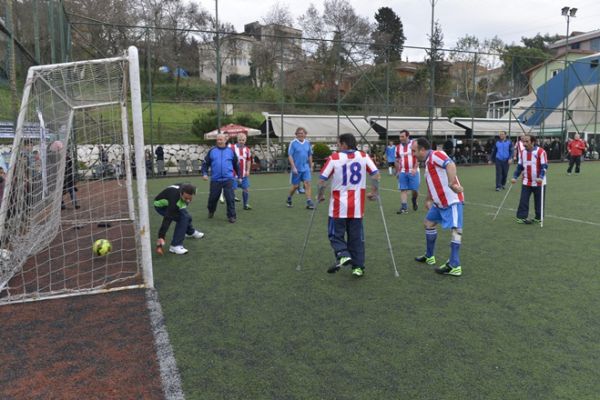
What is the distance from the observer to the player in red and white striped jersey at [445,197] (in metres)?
5.27

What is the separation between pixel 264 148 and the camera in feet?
85.6

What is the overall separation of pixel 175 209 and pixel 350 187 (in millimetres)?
2516

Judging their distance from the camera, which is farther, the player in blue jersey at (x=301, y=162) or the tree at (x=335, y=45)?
the tree at (x=335, y=45)

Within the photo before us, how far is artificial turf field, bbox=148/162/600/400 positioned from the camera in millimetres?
3016

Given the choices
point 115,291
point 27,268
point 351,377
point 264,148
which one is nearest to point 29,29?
point 27,268

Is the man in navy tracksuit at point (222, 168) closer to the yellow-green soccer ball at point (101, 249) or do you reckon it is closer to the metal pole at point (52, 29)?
the yellow-green soccer ball at point (101, 249)

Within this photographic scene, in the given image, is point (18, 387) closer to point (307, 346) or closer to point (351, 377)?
point (307, 346)

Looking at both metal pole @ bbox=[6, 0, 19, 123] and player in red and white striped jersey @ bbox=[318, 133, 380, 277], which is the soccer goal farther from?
player in red and white striped jersey @ bbox=[318, 133, 380, 277]

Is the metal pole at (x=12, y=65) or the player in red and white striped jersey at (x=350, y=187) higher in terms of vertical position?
the metal pole at (x=12, y=65)

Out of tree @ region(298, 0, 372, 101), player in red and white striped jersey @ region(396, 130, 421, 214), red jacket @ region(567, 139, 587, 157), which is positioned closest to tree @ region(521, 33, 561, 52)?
tree @ region(298, 0, 372, 101)

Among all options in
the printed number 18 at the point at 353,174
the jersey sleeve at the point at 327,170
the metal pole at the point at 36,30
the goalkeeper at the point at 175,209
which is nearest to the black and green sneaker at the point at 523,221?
the printed number 18 at the point at 353,174

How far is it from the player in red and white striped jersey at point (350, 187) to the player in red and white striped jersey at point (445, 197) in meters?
0.75

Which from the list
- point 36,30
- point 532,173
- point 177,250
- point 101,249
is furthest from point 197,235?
point 532,173

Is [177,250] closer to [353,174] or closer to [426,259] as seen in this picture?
[353,174]
